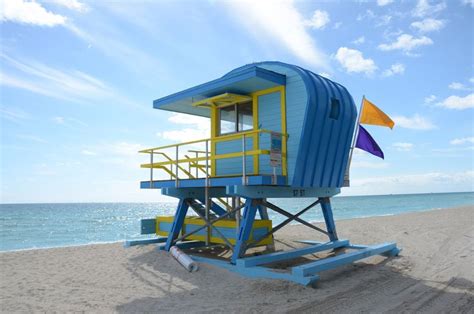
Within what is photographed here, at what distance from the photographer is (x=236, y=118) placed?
1198 cm

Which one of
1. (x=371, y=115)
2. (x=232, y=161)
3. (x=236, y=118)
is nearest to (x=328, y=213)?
(x=371, y=115)

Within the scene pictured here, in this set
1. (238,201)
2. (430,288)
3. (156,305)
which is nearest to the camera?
(156,305)

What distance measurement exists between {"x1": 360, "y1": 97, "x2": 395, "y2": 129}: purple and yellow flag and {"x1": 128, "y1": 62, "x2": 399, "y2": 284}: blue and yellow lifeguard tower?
536 millimetres

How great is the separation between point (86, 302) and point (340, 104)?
26.5ft

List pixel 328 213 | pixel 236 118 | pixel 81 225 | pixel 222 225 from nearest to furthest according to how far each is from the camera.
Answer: pixel 236 118, pixel 222 225, pixel 328 213, pixel 81 225

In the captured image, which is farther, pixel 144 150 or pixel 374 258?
pixel 144 150

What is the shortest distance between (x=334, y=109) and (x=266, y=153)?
105 inches

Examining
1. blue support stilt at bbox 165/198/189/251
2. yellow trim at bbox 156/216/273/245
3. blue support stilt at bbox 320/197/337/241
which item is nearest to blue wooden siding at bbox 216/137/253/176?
yellow trim at bbox 156/216/273/245

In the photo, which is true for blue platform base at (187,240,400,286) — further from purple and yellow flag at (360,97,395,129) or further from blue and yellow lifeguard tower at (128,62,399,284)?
purple and yellow flag at (360,97,395,129)

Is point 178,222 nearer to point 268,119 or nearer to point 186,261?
point 186,261

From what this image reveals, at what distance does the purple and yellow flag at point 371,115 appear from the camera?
12.4m

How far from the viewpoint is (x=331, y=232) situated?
44.3 ft

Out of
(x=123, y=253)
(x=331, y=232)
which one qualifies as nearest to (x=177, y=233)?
(x=123, y=253)

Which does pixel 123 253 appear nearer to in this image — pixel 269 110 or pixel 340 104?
pixel 269 110
